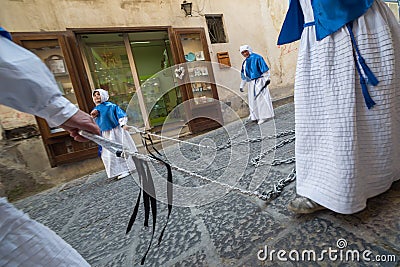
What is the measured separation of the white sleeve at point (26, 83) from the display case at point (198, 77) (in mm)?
3856

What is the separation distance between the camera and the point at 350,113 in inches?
27.9

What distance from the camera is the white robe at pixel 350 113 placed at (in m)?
0.71

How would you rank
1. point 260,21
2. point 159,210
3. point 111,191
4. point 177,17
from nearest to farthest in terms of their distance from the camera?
point 159,210, point 111,191, point 177,17, point 260,21

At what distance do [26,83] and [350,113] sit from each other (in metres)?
0.99

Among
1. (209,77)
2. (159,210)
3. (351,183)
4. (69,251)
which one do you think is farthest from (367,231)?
(209,77)

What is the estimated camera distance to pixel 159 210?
1.35 m

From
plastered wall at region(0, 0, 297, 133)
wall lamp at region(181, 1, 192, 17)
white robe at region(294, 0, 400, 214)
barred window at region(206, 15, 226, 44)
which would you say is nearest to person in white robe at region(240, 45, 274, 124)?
plastered wall at region(0, 0, 297, 133)

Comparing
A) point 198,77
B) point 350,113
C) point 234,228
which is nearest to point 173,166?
point 234,228

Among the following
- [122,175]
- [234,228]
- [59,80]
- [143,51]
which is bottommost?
[122,175]

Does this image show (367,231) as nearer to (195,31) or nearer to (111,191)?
(111,191)

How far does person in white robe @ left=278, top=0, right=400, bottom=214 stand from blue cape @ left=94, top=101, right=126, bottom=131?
239 cm

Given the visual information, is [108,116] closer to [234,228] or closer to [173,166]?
[173,166]

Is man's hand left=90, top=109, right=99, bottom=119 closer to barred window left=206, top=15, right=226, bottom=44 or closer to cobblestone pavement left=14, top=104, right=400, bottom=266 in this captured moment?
cobblestone pavement left=14, top=104, right=400, bottom=266

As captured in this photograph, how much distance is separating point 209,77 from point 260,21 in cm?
263
